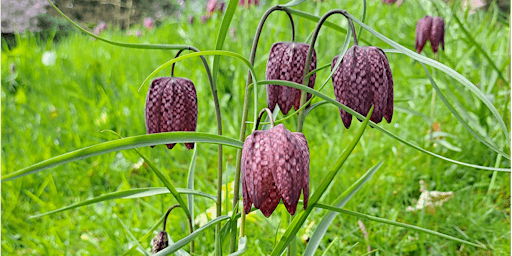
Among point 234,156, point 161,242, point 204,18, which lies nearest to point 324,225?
point 161,242

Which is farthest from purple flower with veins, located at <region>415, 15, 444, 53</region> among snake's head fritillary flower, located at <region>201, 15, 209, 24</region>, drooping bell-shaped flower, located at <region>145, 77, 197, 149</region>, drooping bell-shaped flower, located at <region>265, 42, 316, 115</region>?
snake's head fritillary flower, located at <region>201, 15, 209, 24</region>

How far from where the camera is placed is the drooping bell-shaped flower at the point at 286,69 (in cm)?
75

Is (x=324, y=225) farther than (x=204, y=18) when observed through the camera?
No

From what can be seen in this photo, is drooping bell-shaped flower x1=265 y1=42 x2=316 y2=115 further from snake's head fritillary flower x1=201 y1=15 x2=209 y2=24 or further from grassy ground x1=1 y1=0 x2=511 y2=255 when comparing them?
snake's head fritillary flower x1=201 y1=15 x2=209 y2=24

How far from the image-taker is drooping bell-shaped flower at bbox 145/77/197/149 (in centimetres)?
80

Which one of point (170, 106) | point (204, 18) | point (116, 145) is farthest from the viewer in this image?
point (204, 18)

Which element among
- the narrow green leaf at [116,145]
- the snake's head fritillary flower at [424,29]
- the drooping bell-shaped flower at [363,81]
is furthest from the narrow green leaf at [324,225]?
the snake's head fritillary flower at [424,29]

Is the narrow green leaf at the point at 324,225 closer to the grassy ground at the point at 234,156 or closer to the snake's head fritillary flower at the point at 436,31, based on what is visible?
the grassy ground at the point at 234,156

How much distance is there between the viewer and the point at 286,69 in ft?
2.46

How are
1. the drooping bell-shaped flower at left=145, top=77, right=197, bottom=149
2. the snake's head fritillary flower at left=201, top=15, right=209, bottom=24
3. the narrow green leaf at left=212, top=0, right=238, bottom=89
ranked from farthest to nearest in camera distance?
the snake's head fritillary flower at left=201, top=15, right=209, bottom=24, the drooping bell-shaped flower at left=145, top=77, right=197, bottom=149, the narrow green leaf at left=212, top=0, right=238, bottom=89

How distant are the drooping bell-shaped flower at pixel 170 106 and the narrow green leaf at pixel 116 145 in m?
0.19

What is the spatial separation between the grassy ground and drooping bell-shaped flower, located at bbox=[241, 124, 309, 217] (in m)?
0.34

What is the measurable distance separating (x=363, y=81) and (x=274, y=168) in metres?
0.21

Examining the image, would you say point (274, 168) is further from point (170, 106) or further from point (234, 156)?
point (234, 156)
